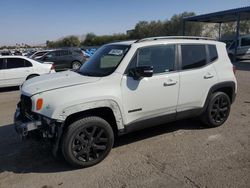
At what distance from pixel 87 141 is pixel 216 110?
290 centimetres

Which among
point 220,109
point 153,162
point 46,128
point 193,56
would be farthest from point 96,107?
point 220,109

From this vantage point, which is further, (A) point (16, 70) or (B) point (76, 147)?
(A) point (16, 70)

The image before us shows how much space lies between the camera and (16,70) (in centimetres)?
1218

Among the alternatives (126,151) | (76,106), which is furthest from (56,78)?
(126,151)

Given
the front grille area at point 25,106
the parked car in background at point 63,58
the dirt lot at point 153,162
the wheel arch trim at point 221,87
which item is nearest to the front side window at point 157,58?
the wheel arch trim at point 221,87

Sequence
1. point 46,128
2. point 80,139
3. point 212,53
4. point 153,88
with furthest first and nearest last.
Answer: point 212,53 → point 153,88 → point 80,139 → point 46,128

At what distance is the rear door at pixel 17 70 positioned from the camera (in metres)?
12.1

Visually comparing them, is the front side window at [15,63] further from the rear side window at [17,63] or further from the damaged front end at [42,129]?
the damaged front end at [42,129]

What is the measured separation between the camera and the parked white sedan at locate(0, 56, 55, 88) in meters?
12.0

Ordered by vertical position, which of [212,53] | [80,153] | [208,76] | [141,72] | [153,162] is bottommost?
[153,162]

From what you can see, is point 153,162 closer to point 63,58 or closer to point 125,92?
point 125,92

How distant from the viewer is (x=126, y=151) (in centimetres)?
494

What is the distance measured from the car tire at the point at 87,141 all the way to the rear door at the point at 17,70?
871cm

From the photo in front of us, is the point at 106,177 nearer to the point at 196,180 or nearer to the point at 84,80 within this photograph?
the point at 196,180
